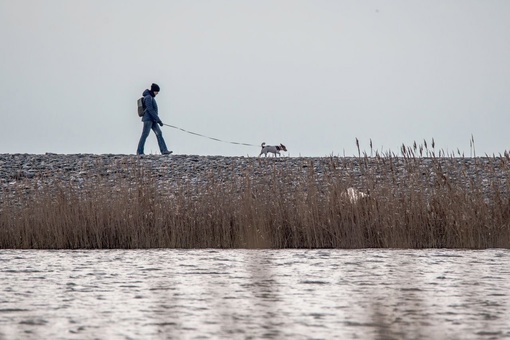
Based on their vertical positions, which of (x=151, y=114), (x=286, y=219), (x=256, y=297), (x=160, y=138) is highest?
(x=151, y=114)

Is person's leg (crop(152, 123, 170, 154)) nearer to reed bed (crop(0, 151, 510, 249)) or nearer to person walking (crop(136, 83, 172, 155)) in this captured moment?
person walking (crop(136, 83, 172, 155))

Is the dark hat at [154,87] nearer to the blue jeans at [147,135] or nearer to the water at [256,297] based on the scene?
the blue jeans at [147,135]

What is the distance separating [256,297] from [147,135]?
14.8 meters

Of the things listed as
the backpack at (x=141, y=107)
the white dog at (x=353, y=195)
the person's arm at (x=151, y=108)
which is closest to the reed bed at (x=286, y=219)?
the white dog at (x=353, y=195)

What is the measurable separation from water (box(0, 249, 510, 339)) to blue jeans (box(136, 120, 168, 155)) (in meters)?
11.2

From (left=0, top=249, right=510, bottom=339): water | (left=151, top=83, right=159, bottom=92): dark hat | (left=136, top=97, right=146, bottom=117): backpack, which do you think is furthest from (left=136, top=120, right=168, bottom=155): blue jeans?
(left=0, top=249, right=510, bottom=339): water

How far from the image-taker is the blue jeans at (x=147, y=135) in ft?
62.7

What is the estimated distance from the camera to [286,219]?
32.3 ft

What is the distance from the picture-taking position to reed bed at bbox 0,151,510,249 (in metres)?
9.56

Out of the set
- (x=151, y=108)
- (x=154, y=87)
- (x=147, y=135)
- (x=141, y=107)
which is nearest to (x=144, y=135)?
(x=147, y=135)

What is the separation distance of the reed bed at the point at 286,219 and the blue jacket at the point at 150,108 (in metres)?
8.48

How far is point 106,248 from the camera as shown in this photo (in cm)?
988

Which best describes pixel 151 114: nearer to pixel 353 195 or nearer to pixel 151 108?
pixel 151 108

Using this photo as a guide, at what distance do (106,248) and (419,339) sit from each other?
670 cm
